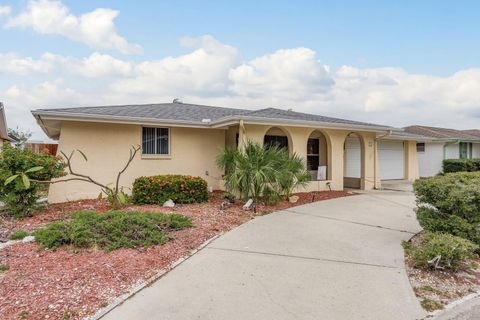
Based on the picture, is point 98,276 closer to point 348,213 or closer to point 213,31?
point 348,213

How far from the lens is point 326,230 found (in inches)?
272

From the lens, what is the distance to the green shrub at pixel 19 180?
25.5 ft

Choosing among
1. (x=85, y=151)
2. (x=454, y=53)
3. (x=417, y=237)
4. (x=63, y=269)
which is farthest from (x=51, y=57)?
(x=454, y=53)

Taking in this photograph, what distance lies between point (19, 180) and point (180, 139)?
5439 millimetres

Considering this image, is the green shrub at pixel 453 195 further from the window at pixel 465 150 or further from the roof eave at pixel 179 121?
the window at pixel 465 150

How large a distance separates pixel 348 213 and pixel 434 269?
396 cm

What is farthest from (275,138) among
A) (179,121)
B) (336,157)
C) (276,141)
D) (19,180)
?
(19,180)

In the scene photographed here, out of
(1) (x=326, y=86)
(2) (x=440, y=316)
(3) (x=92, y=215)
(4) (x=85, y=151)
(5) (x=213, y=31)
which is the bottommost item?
(2) (x=440, y=316)

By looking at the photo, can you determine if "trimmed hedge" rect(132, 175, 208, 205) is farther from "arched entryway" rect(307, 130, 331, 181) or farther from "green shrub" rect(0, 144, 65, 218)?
"arched entryway" rect(307, 130, 331, 181)

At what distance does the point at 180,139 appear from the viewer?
12.0 m

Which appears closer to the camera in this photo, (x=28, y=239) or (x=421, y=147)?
(x=28, y=239)

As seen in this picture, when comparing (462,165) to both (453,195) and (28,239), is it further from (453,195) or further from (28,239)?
(28,239)

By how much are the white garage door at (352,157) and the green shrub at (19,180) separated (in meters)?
13.2

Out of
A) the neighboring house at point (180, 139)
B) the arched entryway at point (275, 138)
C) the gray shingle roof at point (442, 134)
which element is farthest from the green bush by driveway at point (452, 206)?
the gray shingle roof at point (442, 134)
